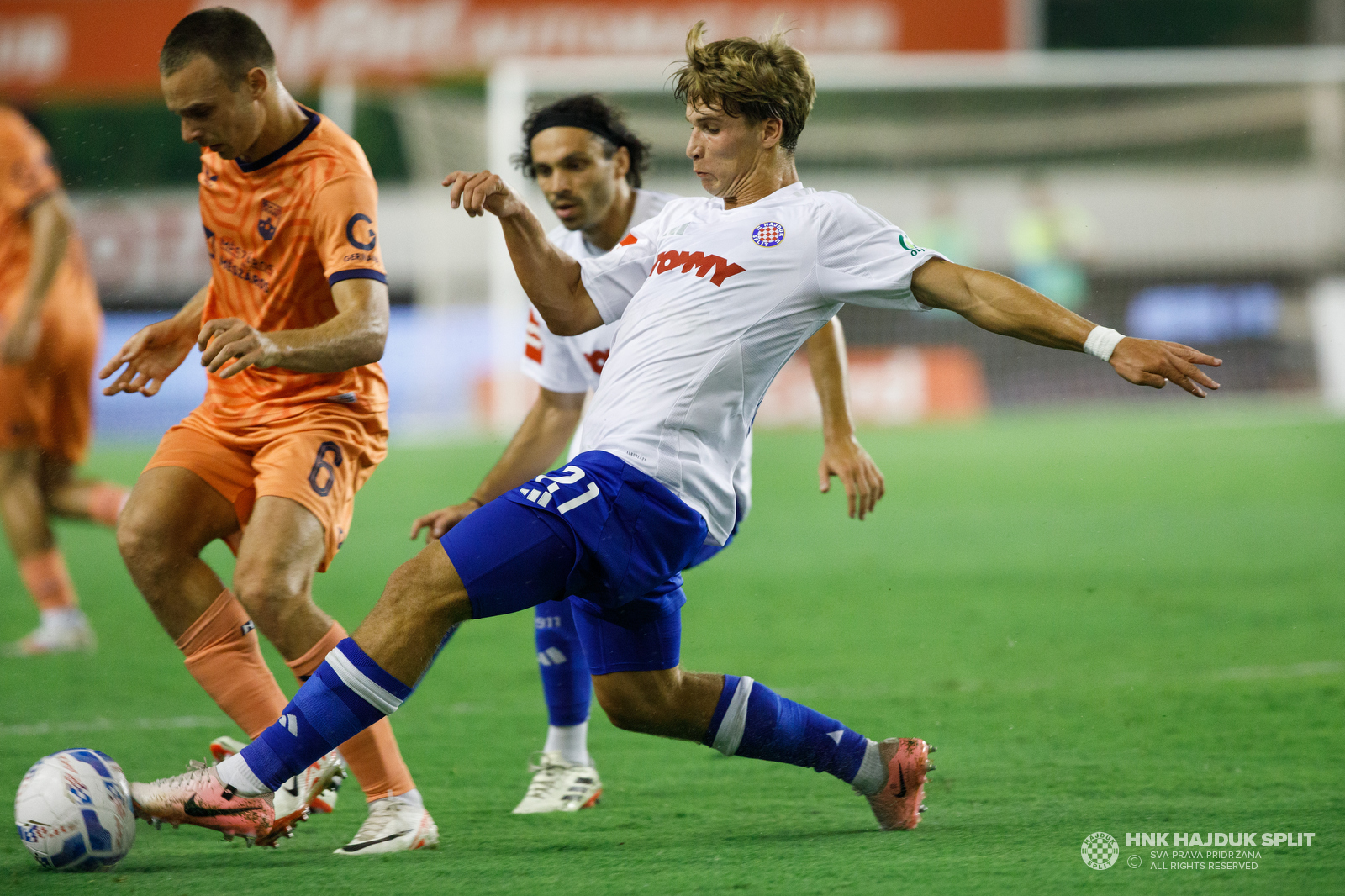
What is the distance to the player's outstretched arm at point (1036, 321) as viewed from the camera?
3066mm

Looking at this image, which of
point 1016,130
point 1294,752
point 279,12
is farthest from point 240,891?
point 279,12

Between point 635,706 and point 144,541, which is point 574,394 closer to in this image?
point 635,706

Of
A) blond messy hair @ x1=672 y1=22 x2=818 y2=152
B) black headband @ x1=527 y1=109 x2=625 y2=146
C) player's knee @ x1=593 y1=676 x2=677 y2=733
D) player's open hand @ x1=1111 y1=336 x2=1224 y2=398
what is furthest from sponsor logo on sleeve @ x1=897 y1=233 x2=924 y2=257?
black headband @ x1=527 y1=109 x2=625 y2=146

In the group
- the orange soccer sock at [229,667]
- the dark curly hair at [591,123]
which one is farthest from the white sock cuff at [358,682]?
the dark curly hair at [591,123]

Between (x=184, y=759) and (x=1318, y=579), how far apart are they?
588 centimetres

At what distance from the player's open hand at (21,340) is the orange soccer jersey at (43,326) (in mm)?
112

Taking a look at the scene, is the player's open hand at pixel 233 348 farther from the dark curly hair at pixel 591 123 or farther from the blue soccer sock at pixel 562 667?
the dark curly hair at pixel 591 123

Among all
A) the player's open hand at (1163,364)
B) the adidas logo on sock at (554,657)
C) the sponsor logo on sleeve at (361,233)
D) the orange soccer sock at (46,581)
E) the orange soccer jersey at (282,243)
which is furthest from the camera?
the orange soccer sock at (46,581)

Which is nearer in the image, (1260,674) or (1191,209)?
(1260,674)

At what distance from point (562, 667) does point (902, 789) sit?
116cm

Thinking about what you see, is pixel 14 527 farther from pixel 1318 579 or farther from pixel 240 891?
pixel 1318 579

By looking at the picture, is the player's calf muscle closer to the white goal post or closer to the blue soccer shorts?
the blue soccer shorts

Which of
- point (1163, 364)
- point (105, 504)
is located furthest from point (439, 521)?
point (105, 504)

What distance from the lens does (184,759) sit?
454 centimetres
